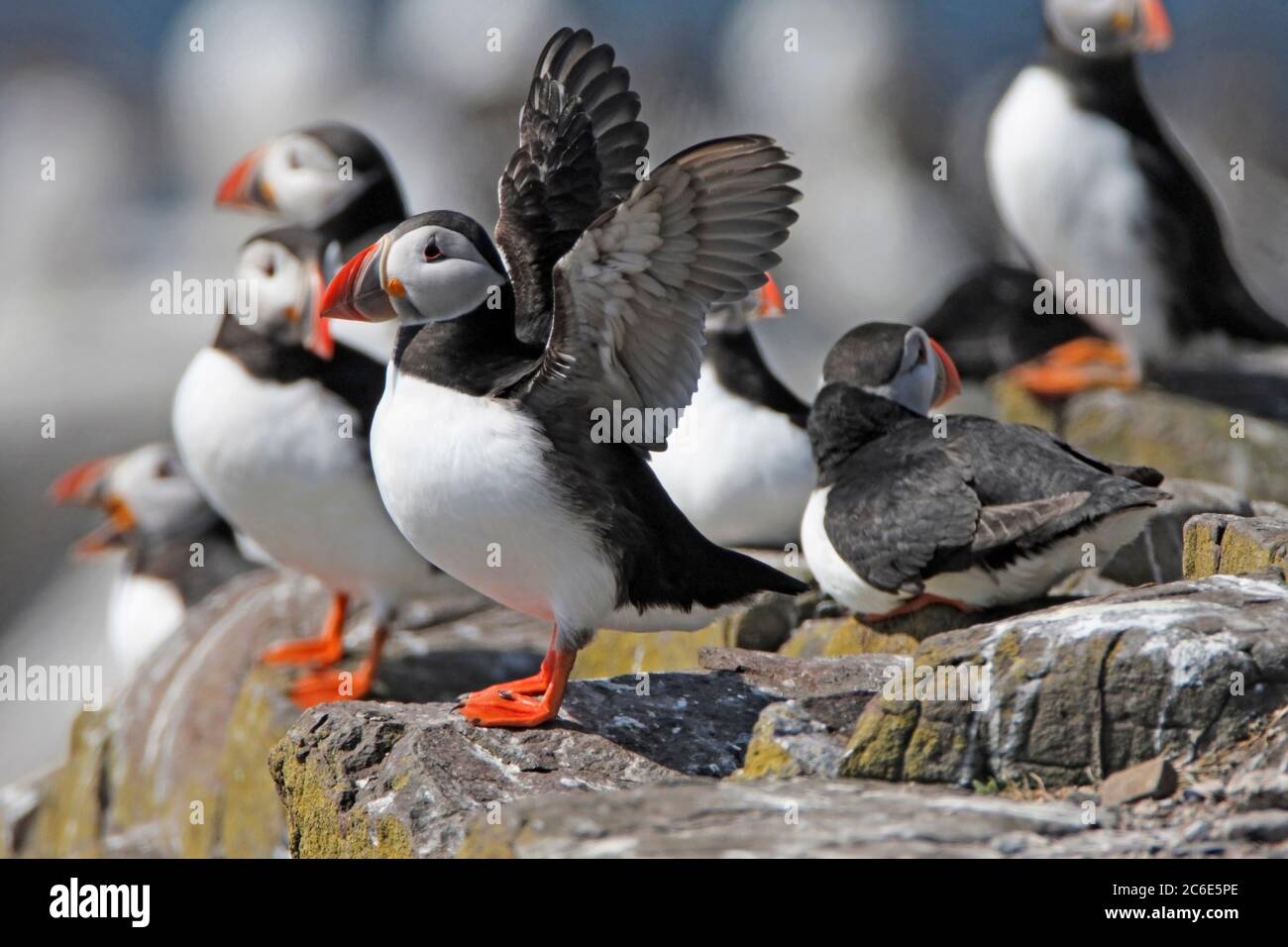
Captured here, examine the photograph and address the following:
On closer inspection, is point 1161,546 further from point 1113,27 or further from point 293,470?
point 1113,27

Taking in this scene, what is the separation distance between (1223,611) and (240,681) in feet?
16.9

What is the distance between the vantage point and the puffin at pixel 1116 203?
9.88 m

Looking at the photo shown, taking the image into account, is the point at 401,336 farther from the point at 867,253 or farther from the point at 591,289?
the point at 867,253

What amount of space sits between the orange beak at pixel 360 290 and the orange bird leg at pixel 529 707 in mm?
1040

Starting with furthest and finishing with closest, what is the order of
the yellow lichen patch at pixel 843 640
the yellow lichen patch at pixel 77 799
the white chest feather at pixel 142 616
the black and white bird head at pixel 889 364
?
the white chest feather at pixel 142 616 → the yellow lichen patch at pixel 77 799 → the black and white bird head at pixel 889 364 → the yellow lichen patch at pixel 843 640

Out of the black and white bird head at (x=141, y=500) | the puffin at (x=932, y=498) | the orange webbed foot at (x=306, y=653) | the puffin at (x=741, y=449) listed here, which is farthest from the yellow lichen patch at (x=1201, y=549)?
the black and white bird head at (x=141, y=500)

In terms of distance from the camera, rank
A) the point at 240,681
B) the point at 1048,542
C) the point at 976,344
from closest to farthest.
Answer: the point at 1048,542, the point at 240,681, the point at 976,344

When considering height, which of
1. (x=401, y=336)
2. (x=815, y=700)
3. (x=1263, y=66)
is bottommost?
(x=815, y=700)

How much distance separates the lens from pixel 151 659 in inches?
348

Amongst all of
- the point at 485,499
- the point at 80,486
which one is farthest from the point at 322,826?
the point at 80,486

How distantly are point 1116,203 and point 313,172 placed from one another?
452cm

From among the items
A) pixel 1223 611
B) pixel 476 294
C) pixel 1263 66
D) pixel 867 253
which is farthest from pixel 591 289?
A: pixel 1263 66

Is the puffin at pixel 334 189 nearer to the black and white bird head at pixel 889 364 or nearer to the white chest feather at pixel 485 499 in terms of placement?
the black and white bird head at pixel 889 364
